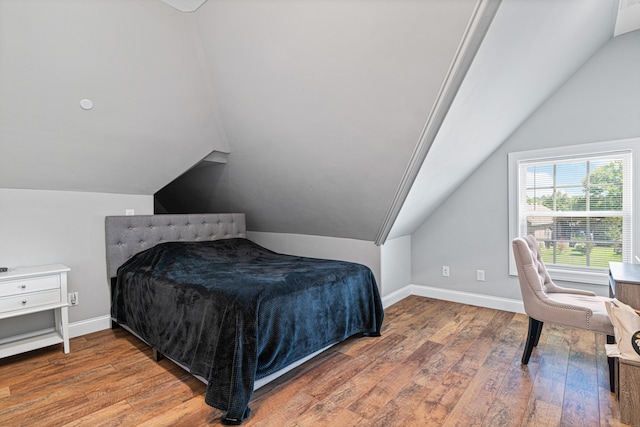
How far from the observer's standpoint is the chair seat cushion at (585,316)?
6.31 ft

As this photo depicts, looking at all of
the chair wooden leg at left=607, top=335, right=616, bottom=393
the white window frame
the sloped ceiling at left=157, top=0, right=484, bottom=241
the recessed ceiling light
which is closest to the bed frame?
the sloped ceiling at left=157, top=0, right=484, bottom=241

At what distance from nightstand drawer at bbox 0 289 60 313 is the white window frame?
4.09 m

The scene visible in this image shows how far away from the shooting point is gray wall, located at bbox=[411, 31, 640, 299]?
9.02 ft

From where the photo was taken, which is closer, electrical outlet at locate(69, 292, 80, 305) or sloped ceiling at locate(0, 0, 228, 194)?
sloped ceiling at locate(0, 0, 228, 194)

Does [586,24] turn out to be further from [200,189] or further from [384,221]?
[200,189]

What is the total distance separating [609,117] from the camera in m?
2.80

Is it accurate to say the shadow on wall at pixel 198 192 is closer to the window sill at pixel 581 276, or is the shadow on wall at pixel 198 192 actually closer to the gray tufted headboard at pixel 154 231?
the gray tufted headboard at pixel 154 231

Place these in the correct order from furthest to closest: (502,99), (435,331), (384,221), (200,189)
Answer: (200,189) < (384,221) < (435,331) < (502,99)

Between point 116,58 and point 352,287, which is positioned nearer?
point 116,58

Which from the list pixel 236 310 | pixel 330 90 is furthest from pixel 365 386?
pixel 330 90

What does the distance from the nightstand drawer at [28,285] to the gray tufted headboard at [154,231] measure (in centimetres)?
58

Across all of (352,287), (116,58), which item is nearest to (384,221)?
(352,287)

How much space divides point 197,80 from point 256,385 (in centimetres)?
233

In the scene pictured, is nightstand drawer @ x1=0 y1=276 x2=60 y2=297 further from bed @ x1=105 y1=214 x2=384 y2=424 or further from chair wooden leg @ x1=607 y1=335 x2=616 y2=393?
chair wooden leg @ x1=607 y1=335 x2=616 y2=393
